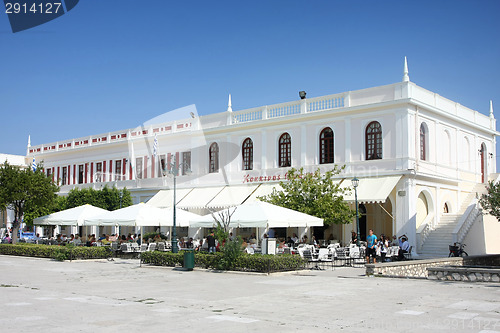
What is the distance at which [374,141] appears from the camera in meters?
30.3

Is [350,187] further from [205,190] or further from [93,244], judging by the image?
[93,244]

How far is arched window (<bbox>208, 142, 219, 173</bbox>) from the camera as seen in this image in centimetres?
3756

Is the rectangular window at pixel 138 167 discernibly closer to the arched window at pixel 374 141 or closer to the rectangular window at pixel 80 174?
the rectangular window at pixel 80 174

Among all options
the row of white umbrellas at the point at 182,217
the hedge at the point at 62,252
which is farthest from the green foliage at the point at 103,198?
the hedge at the point at 62,252

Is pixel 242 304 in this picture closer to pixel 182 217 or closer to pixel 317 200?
pixel 317 200

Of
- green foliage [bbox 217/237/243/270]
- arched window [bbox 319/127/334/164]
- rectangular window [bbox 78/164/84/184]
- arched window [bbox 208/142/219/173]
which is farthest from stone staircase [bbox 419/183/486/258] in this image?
rectangular window [bbox 78/164/84/184]

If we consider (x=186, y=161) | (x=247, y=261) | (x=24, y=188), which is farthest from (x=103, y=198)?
(x=247, y=261)

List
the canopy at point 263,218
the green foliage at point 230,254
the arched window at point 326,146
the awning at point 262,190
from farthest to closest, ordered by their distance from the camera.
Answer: the awning at point 262,190 < the arched window at point 326,146 < the canopy at point 263,218 < the green foliage at point 230,254

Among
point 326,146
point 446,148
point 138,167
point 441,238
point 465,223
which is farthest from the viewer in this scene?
point 138,167

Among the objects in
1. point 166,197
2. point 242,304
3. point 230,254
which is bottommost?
point 242,304

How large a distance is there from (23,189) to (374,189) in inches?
785

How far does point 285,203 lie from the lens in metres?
27.4

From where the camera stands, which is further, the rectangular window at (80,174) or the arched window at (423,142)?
the rectangular window at (80,174)

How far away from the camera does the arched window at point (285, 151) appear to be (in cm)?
3372
